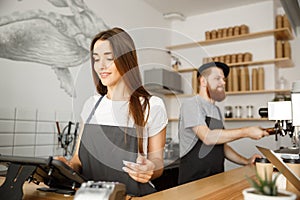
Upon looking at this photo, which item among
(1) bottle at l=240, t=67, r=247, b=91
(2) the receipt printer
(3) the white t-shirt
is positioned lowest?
(2) the receipt printer

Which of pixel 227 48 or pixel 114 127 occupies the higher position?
pixel 227 48

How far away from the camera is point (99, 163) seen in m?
1.26

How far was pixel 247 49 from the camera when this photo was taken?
11.1ft

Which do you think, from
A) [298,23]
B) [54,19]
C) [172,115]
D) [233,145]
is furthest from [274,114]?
[172,115]

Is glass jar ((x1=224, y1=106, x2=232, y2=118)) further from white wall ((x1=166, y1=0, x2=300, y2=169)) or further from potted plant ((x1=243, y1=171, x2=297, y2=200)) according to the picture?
potted plant ((x1=243, y1=171, x2=297, y2=200))

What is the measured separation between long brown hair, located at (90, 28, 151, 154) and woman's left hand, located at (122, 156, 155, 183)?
153 mm

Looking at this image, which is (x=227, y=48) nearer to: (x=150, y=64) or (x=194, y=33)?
(x=194, y=33)

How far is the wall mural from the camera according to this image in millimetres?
2016

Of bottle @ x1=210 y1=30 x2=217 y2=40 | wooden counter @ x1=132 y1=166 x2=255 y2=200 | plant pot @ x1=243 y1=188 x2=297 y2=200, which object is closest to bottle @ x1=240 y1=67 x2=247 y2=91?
bottle @ x1=210 y1=30 x2=217 y2=40

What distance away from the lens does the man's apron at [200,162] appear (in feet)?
6.45

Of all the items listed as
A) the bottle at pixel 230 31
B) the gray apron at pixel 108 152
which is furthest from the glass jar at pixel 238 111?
the gray apron at pixel 108 152

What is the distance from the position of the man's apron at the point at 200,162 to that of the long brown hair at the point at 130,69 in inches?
30.2

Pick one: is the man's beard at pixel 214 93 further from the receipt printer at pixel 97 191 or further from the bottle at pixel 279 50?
the receipt printer at pixel 97 191

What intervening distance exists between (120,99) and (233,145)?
232 cm
